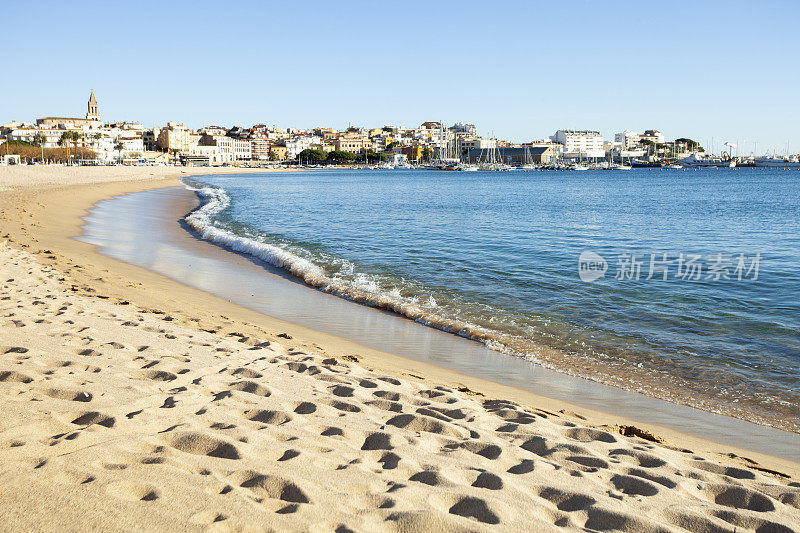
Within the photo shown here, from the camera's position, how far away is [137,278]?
423 inches

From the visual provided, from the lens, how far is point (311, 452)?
3359 mm

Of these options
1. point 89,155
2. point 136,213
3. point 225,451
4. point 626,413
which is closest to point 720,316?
point 626,413

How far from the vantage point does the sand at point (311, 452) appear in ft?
8.68

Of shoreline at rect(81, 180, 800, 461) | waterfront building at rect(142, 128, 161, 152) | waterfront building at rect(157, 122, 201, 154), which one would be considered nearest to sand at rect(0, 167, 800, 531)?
shoreline at rect(81, 180, 800, 461)

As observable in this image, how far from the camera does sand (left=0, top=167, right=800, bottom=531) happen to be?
104 inches

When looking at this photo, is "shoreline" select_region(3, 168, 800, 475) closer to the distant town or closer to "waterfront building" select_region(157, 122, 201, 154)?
the distant town

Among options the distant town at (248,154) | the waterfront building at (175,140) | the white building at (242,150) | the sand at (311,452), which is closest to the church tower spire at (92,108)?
the distant town at (248,154)

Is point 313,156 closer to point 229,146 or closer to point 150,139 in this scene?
point 229,146

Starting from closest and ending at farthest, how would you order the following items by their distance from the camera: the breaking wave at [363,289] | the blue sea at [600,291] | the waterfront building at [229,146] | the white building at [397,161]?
the blue sea at [600,291] < the breaking wave at [363,289] < the waterfront building at [229,146] < the white building at [397,161]

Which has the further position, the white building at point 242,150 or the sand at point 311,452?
the white building at point 242,150

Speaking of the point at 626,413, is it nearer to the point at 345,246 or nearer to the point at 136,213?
the point at 345,246

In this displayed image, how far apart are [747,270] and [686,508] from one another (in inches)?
486

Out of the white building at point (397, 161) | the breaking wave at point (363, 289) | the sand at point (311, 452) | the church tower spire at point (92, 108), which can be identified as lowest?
the breaking wave at point (363, 289)

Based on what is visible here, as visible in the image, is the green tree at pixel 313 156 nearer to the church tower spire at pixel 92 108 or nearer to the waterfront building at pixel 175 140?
the waterfront building at pixel 175 140
